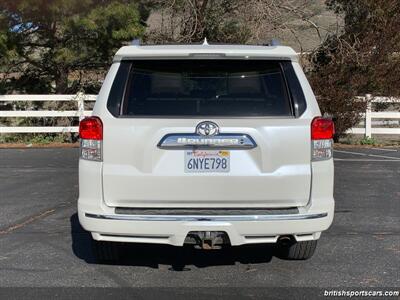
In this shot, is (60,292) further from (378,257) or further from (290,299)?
(378,257)

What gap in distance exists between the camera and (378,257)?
5723mm

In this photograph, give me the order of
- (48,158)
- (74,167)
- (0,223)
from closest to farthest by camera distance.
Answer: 1. (0,223)
2. (74,167)
3. (48,158)

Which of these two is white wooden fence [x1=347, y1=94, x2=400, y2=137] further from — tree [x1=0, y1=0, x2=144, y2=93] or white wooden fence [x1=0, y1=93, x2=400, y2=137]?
tree [x1=0, y1=0, x2=144, y2=93]

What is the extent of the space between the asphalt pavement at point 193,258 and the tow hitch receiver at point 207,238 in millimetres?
452

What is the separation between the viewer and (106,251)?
535cm

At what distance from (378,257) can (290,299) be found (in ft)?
4.91

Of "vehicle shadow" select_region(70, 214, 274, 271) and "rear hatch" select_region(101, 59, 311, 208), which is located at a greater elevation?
"rear hatch" select_region(101, 59, 311, 208)

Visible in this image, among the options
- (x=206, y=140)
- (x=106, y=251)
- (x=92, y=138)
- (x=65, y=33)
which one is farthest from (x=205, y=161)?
(x=65, y=33)

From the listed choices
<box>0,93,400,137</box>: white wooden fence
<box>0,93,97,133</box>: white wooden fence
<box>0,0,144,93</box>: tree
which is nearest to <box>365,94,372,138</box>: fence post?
<box>0,93,400,137</box>: white wooden fence

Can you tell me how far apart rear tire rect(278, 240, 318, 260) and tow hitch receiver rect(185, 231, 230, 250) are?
41.2 inches

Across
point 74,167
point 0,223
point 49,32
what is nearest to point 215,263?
point 0,223

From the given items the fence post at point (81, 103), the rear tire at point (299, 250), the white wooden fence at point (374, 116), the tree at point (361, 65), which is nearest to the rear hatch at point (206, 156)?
the rear tire at point (299, 250)

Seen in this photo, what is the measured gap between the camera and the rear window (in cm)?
471

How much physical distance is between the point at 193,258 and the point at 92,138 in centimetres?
173
